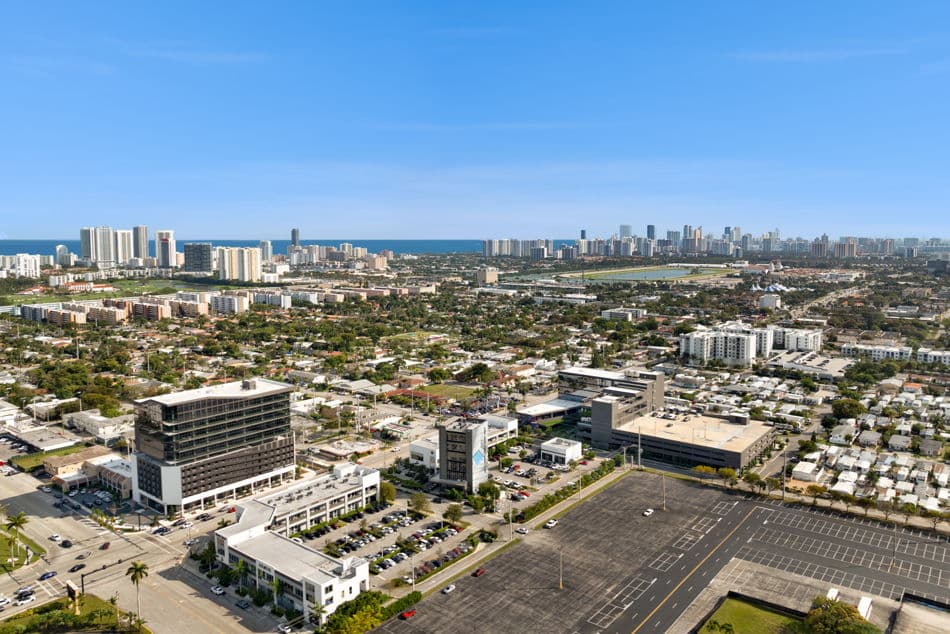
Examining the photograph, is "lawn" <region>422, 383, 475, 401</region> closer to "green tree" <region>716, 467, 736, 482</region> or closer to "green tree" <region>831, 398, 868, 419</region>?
"green tree" <region>716, 467, 736, 482</region>

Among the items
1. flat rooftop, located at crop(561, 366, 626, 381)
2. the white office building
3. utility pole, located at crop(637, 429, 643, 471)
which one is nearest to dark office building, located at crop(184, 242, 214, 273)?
flat rooftop, located at crop(561, 366, 626, 381)

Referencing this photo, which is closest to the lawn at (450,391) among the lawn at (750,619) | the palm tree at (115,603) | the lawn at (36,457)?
the lawn at (36,457)

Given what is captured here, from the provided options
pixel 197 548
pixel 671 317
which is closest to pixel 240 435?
pixel 197 548

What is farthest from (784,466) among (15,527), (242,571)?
(15,527)

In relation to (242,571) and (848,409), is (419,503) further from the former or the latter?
(848,409)

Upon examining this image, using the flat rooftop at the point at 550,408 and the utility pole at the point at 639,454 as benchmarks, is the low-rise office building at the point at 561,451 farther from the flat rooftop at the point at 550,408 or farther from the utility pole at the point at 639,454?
the flat rooftop at the point at 550,408

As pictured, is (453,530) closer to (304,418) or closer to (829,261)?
(304,418)
